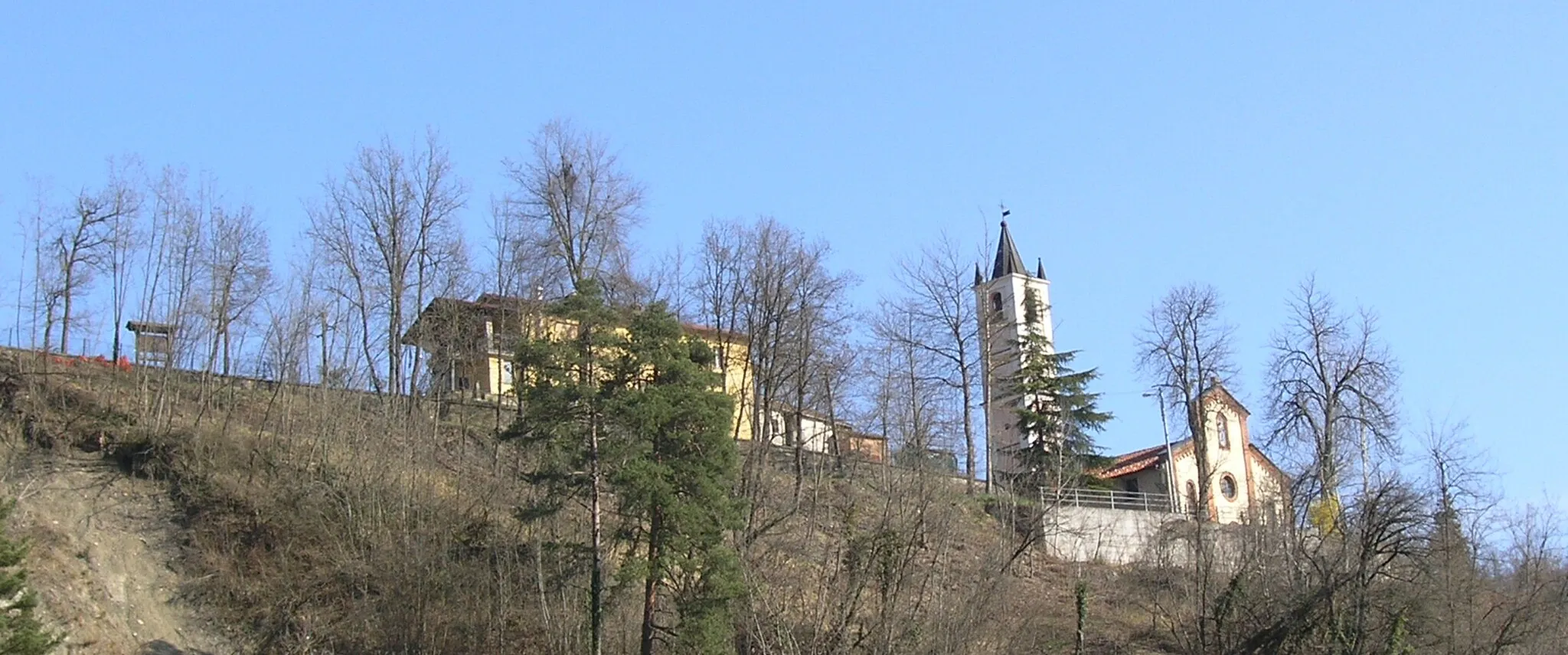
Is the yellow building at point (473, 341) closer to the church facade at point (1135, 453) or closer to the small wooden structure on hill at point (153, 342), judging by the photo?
the small wooden structure on hill at point (153, 342)

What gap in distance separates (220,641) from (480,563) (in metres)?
4.55

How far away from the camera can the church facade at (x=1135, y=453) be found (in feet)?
140

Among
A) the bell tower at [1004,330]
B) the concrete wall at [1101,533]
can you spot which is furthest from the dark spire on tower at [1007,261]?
the concrete wall at [1101,533]

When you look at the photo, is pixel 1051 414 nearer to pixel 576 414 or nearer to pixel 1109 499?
pixel 1109 499

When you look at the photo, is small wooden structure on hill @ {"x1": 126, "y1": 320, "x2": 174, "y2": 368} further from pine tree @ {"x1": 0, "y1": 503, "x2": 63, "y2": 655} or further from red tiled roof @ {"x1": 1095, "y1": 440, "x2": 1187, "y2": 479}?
red tiled roof @ {"x1": 1095, "y1": 440, "x2": 1187, "y2": 479}

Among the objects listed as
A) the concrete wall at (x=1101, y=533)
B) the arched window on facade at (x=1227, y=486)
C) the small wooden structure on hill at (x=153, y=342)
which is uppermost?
the small wooden structure on hill at (x=153, y=342)

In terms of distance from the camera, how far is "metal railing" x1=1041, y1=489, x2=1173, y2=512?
3934cm

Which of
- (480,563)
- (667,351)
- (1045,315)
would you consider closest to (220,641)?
(480,563)

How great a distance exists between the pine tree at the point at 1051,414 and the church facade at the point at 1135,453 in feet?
1.45

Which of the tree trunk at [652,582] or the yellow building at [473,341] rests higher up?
the yellow building at [473,341]

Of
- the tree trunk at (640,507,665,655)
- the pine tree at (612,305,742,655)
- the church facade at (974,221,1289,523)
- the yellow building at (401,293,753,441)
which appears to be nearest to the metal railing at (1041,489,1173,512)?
the church facade at (974,221,1289,523)

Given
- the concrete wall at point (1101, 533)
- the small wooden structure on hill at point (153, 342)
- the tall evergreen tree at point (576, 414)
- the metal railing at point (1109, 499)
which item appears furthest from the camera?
the metal railing at point (1109, 499)

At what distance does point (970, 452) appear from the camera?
40562 mm

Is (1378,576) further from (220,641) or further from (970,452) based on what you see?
(220,641)
